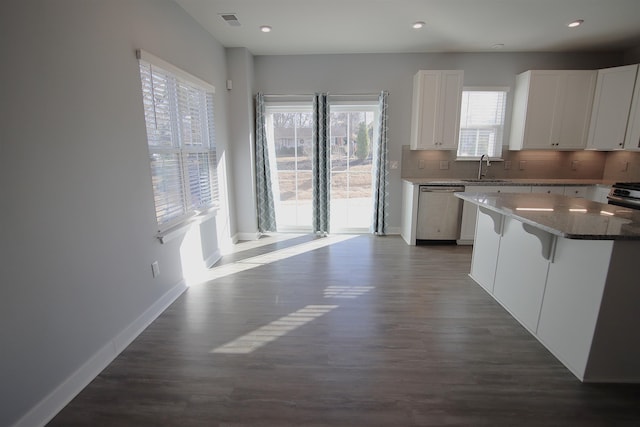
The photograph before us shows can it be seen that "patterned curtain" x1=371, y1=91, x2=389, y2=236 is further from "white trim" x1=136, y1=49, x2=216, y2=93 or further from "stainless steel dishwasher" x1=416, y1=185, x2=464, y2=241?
"white trim" x1=136, y1=49, x2=216, y2=93

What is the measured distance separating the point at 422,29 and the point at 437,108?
3.62 ft

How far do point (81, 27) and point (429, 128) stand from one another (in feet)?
13.1

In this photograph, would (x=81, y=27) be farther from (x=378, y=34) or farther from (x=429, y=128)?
(x=429, y=128)

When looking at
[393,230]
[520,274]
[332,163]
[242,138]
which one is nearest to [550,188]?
[393,230]

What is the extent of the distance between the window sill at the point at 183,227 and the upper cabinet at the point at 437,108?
306cm

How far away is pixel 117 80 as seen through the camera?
216cm

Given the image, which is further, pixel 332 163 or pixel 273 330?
pixel 332 163

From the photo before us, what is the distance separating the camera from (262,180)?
480cm

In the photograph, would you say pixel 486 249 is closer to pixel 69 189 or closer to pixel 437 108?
pixel 437 108

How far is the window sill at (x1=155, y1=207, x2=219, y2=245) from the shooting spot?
272 centimetres

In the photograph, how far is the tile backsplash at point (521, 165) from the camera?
4738mm

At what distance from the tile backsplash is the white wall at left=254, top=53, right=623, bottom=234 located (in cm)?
49

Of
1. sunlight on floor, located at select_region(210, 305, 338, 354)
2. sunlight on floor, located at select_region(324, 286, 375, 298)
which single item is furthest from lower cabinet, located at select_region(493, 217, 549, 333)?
sunlight on floor, located at select_region(210, 305, 338, 354)

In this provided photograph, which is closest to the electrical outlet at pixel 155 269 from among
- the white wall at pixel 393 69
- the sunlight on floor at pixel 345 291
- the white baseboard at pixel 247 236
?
the sunlight on floor at pixel 345 291
